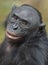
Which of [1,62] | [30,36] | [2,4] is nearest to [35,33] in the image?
[30,36]

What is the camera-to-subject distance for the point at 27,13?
8375 millimetres

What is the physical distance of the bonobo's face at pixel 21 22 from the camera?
26.8 ft

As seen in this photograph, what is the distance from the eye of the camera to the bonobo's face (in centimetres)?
816

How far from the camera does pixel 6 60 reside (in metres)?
8.46

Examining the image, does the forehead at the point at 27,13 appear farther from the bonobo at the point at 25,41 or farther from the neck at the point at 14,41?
the neck at the point at 14,41

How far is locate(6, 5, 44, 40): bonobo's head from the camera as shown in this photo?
26.8 feet

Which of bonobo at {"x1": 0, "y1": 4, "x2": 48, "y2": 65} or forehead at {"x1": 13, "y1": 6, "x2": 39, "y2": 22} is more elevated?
forehead at {"x1": 13, "y1": 6, "x2": 39, "y2": 22}

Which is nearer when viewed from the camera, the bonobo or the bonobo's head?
the bonobo's head

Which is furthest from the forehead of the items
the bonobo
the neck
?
the neck

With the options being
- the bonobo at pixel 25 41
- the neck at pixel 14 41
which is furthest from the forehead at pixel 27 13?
the neck at pixel 14 41

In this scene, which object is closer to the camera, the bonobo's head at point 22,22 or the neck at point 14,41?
the bonobo's head at point 22,22

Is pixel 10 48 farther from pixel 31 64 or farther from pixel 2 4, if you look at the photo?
pixel 2 4

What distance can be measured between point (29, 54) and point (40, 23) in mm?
474

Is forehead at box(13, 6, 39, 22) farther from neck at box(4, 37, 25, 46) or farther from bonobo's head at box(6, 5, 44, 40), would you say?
neck at box(4, 37, 25, 46)
